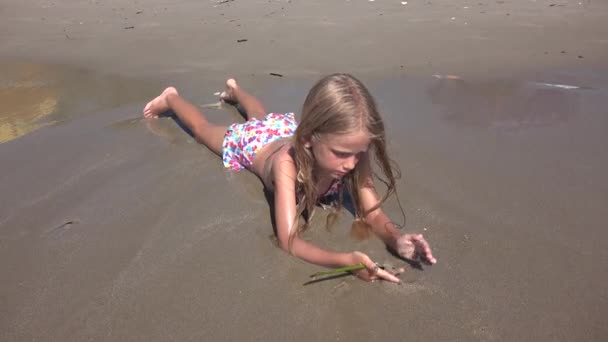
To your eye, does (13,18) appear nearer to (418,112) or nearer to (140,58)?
(140,58)

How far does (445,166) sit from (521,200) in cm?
48

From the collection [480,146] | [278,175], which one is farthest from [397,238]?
[480,146]

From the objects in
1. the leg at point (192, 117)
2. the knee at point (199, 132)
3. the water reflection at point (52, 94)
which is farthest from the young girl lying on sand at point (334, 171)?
the water reflection at point (52, 94)

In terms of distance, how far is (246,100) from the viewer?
11.8 feet

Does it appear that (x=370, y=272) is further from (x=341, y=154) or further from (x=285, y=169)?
(x=285, y=169)

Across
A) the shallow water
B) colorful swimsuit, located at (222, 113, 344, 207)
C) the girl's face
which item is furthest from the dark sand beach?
the girl's face

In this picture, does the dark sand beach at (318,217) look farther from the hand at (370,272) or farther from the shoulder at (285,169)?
the shoulder at (285,169)

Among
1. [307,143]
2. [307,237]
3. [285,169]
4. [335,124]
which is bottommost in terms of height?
[307,237]

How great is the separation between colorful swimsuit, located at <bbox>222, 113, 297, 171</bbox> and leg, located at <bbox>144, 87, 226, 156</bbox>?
85 mm

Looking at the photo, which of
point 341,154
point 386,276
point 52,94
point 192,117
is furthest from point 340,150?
point 52,94

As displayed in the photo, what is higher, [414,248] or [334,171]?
[334,171]

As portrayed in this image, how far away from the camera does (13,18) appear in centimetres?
755

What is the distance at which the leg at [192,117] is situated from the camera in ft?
10.2

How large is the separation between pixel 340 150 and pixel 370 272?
544mm
